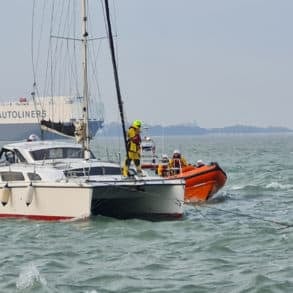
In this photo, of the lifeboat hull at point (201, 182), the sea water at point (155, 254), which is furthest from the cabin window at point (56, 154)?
the lifeboat hull at point (201, 182)

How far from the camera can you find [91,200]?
1944 centimetres

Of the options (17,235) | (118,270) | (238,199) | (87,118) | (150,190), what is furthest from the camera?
(238,199)

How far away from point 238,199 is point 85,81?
636 cm

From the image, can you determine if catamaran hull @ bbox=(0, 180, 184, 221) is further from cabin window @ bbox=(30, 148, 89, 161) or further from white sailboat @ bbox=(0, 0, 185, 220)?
cabin window @ bbox=(30, 148, 89, 161)

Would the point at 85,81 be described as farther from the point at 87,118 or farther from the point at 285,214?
the point at 285,214

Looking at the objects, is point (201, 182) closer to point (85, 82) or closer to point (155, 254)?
point (85, 82)

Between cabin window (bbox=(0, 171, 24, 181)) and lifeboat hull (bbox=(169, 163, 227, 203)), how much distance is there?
5856 millimetres

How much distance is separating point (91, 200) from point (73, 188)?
1.66ft

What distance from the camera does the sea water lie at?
41.3ft

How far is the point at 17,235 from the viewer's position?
718 inches

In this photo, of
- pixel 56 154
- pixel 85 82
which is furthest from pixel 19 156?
pixel 85 82

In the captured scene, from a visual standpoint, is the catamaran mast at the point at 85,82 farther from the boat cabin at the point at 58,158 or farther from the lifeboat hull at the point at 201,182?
the lifeboat hull at the point at 201,182

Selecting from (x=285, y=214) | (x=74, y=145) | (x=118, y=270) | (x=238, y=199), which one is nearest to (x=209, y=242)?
(x=118, y=270)

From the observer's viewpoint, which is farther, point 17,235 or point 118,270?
point 17,235
